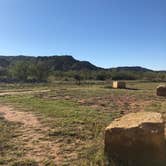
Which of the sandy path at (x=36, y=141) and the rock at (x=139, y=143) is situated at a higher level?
the rock at (x=139, y=143)

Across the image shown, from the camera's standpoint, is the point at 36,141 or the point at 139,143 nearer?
the point at 139,143

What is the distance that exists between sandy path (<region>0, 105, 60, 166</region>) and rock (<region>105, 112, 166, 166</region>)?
1551 millimetres

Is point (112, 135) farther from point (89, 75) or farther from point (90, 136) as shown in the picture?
point (89, 75)

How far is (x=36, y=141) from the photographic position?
8984 mm

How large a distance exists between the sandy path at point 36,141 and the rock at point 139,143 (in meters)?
1.55

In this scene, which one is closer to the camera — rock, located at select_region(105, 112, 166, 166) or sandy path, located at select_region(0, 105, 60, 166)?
rock, located at select_region(105, 112, 166, 166)

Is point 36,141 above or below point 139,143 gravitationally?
below

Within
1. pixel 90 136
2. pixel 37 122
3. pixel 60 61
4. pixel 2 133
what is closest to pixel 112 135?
pixel 90 136

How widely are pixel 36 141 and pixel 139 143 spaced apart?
3.71 m

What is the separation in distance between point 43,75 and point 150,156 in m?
72.5

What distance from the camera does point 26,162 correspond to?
7.10m

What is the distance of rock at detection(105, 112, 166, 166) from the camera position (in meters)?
6.41

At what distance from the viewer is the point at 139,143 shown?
645 centimetres

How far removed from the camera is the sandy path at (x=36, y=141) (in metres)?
7.61
